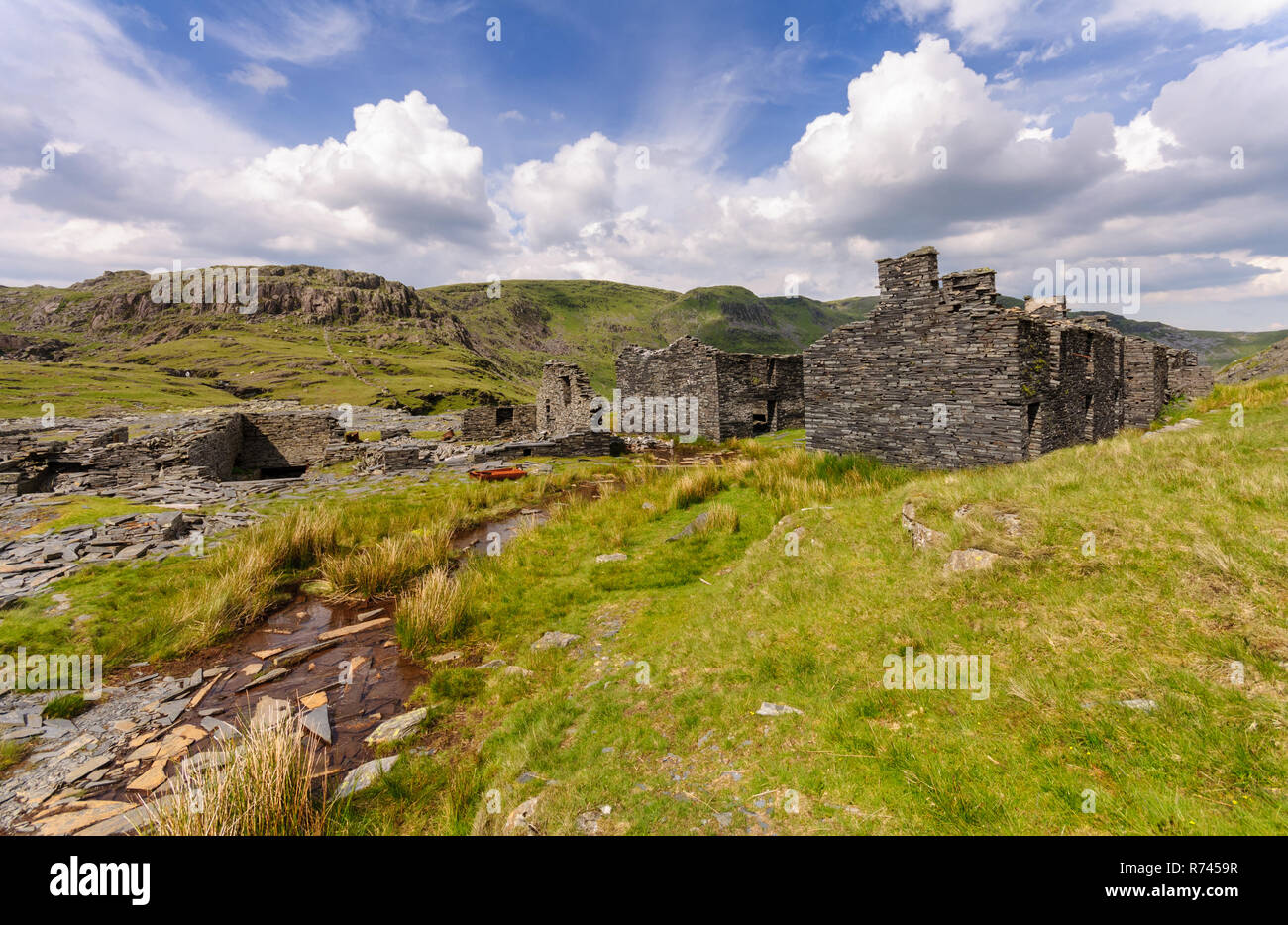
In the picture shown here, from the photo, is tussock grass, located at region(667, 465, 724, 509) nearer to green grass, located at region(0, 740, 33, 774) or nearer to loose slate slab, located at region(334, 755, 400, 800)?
loose slate slab, located at region(334, 755, 400, 800)

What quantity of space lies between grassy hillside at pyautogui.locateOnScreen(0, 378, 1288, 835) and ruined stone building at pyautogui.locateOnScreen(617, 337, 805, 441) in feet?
56.2

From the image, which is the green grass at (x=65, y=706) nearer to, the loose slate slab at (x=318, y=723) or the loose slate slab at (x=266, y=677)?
the loose slate slab at (x=266, y=677)

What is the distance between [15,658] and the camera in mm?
6004

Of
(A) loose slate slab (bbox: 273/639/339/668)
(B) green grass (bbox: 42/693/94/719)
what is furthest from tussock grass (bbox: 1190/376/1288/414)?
(B) green grass (bbox: 42/693/94/719)

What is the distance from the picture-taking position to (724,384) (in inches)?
1051

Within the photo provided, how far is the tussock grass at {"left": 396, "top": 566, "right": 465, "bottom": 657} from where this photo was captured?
7.60 m

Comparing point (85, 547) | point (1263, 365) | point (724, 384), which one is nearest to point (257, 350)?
point (724, 384)

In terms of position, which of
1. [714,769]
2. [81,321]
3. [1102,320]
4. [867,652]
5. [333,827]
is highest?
[81,321]

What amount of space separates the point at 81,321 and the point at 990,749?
240 meters

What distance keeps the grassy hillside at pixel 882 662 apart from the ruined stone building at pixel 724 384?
17122 millimetres

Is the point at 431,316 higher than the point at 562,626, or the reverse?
the point at 431,316
